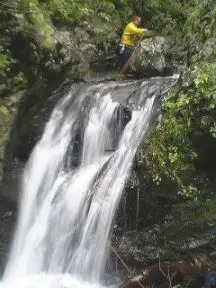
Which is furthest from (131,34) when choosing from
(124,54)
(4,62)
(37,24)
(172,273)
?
(172,273)

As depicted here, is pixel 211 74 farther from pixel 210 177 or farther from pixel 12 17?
pixel 12 17

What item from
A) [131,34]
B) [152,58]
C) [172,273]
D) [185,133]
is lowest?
[172,273]

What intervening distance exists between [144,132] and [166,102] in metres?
0.67

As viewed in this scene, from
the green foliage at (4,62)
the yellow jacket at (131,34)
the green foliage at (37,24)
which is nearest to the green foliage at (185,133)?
the green foliage at (4,62)

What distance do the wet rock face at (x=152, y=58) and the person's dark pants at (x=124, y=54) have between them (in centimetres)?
20

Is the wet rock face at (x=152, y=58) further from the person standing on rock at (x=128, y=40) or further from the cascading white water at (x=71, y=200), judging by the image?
the cascading white water at (x=71, y=200)

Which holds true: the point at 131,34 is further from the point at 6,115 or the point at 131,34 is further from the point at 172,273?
the point at 172,273

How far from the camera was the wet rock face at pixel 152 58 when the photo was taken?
10.6 meters

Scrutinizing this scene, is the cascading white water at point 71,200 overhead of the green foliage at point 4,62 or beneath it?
beneath

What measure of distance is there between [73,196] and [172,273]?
6.50 ft

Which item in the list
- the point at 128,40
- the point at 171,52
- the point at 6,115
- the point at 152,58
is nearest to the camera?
the point at 6,115

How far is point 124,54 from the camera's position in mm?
10781

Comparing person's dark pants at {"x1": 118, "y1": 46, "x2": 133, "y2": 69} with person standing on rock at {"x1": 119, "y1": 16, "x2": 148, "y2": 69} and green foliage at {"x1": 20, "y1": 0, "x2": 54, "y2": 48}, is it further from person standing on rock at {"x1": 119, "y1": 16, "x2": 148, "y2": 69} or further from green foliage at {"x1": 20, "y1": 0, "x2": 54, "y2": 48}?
green foliage at {"x1": 20, "y1": 0, "x2": 54, "y2": 48}

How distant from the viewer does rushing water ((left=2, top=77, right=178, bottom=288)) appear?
703cm
